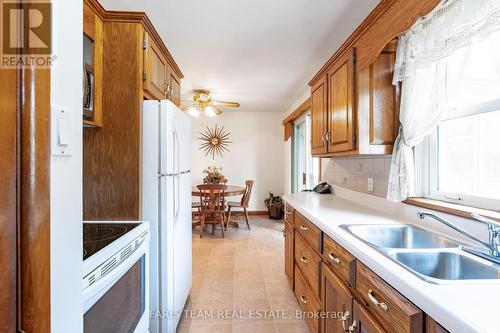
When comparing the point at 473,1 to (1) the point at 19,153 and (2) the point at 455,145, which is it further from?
(1) the point at 19,153

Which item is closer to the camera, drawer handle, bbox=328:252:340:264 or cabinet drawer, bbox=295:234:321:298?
drawer handle, bbox=328:252:340:264

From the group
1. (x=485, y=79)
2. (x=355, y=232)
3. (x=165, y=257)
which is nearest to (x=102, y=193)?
(x=165, y=257)

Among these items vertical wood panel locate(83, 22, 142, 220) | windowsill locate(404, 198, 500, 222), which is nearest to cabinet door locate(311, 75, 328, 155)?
windowsill locate(404, 198, 500, 222)

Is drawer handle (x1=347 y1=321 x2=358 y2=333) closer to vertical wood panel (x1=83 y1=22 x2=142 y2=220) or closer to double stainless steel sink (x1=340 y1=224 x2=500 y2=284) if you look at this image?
double stainless steel sink (x1=340 y1=224 x2=500 y2=284)

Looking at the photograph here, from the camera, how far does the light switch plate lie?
53cm

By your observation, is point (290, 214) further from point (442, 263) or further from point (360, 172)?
point (442, 263)

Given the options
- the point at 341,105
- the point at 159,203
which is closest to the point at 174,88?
the point at 159,203

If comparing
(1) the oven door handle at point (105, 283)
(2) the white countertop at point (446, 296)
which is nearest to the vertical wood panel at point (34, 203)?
(1) the oven door handle at point (105, 283)

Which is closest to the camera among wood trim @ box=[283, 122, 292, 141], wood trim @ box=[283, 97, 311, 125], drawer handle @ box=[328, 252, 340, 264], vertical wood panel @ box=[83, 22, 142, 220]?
drawer handle @ box=[328, 252, 340, 264]

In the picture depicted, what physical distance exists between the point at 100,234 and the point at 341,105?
1799 millimetres

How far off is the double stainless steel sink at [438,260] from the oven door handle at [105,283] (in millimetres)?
1045

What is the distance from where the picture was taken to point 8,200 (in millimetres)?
420

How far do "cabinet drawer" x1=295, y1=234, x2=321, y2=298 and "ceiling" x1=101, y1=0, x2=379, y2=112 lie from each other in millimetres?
1712

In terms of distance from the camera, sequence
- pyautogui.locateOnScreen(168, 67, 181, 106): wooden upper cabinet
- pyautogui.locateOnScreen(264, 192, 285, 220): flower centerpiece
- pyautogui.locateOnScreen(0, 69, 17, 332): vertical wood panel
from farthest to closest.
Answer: pyautogui.locateOnScreen(264, 192, 285, 220): flower centerpiece → pyautogui.locateOnScreen(168, 67, 181, 106): wooden upper cabinet → pyautogui.locateOnScreen(0, 69, 17, 332): vertical wood panel
